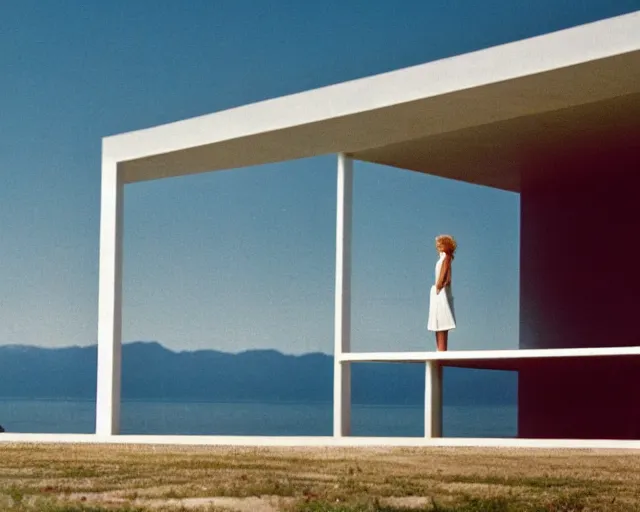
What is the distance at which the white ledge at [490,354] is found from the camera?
11.2 m

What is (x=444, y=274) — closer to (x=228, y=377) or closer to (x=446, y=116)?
(x=446, y=116)

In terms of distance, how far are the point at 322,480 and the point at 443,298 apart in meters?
3.90

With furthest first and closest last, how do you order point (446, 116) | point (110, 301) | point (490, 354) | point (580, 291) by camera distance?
point (580, 291), point (110, 301), point (446, 116), point (490, 354)

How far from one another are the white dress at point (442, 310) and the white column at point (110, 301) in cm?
331

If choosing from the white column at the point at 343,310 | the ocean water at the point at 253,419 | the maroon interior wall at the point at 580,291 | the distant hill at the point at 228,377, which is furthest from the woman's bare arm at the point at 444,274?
the distant hill at the point at 228,377

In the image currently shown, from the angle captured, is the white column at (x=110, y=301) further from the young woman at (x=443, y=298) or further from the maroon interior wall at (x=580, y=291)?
the maroon interior wall at (x=580, y=291)

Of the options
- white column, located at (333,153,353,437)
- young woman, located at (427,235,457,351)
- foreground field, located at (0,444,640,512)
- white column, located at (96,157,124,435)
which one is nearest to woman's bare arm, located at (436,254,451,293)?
young woman, located at (427,235,457,351)

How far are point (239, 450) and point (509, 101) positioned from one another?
3847 millimetres

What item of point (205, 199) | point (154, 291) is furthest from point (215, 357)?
point (205, 199)

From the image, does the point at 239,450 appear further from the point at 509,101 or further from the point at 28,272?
the point at 28,272

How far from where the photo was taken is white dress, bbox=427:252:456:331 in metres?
13.4

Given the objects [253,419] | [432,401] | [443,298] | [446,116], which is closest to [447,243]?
[443,298]

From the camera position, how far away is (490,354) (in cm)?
1192

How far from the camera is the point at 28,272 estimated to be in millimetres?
35625
